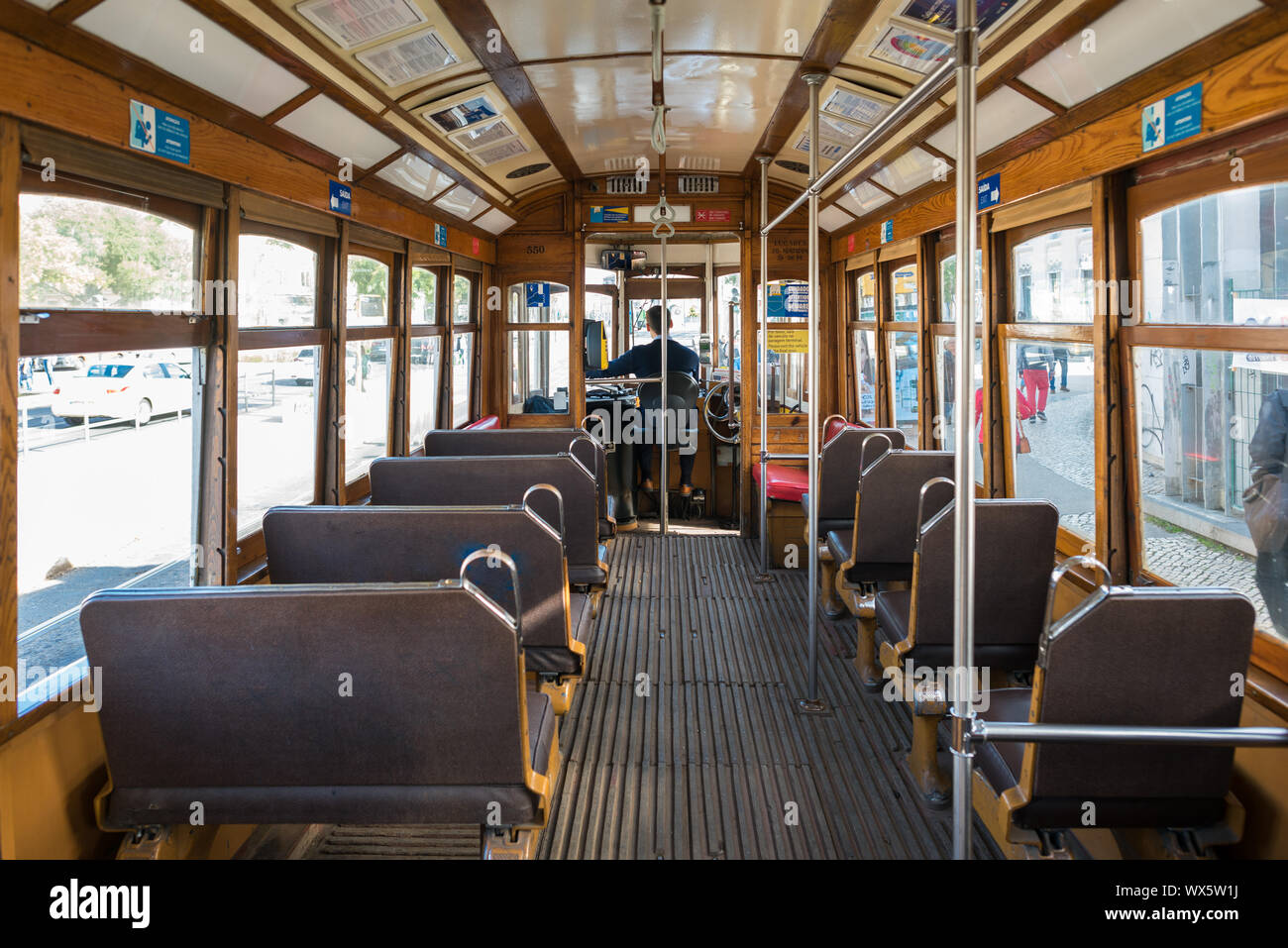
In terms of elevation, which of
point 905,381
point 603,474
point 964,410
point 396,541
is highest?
point 905,381

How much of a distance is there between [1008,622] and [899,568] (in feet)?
3.42

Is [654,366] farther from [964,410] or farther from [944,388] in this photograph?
[964,410]

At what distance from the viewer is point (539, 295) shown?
748cm

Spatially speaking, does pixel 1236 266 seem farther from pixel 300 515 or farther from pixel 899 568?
pixel 300 515

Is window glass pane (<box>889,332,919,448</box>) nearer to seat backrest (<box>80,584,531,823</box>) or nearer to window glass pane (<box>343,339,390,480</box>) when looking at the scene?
window glass pane (<box>343,339,390,480</box>)

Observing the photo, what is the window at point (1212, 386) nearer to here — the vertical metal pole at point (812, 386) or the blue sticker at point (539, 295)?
the vertical metal pole at point (812, 386)

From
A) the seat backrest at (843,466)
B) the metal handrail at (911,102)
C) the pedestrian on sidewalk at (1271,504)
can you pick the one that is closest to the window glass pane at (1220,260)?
the pedestrian on sidewalk at (1271,504)

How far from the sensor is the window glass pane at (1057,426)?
3502mm

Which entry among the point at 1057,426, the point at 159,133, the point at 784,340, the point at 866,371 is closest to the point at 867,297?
the point at 866,371

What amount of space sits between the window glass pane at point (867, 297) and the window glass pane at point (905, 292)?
258mm

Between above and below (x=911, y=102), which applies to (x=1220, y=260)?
below

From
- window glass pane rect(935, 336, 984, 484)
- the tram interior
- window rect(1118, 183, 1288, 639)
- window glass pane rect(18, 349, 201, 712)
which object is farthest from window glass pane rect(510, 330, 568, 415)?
window rect(1118, 183, 1288, 639)

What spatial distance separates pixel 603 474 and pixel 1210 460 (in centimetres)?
312
